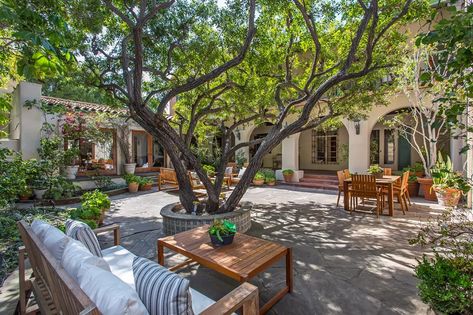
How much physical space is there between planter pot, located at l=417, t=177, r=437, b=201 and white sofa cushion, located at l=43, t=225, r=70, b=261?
31.0 feet

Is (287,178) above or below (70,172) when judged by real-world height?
below

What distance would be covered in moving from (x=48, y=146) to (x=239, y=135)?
29.9 ft

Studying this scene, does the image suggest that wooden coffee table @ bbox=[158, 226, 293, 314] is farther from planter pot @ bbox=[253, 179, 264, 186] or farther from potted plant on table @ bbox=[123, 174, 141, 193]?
planter pot @ bbox=[253, 179, 264, 186]

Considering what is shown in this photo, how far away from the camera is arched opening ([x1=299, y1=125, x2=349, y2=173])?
13.8m

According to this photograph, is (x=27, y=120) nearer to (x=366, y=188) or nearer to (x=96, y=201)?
(x=96, y=201)

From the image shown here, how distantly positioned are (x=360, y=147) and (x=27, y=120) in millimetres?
12368

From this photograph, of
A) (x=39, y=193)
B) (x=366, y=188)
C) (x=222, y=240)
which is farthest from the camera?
(x=39, y=193)

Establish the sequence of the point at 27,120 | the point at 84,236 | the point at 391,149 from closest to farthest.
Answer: the point at 84,236 < the point at 27,120 < the point at 391,149

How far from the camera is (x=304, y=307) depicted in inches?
108

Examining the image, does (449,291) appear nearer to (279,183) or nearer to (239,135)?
(279,183)

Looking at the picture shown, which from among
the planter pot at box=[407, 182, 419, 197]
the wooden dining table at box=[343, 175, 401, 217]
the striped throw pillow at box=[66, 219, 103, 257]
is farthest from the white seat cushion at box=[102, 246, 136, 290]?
the planter pot at box=[407, 182, 419, 197]

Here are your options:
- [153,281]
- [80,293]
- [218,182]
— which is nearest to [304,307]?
[153,281]

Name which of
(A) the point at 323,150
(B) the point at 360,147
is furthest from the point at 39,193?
(A) the point at 323,150

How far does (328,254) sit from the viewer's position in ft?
13.4
